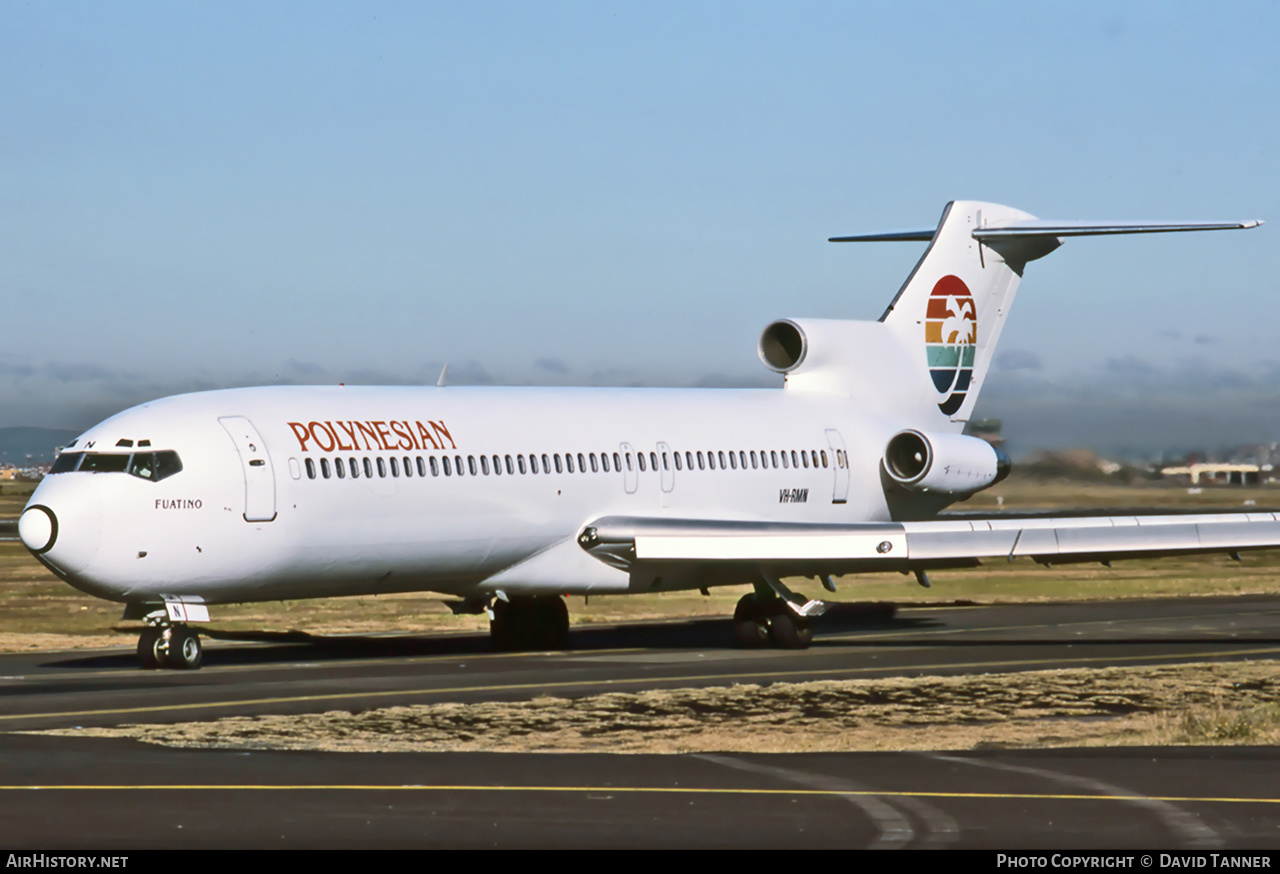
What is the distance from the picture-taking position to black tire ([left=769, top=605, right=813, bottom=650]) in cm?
3019

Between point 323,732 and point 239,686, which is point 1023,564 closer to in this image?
point 239,686

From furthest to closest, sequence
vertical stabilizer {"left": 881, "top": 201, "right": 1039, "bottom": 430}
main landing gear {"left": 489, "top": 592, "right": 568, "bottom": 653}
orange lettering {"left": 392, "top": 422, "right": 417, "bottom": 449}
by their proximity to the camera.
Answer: vertical stabilizer {"left": 881, "top": 201, "right": 1039, "bottom": 430} < main landing gear {"left": 489, "top": 592, "right": 568, "bottom": 653} < orange lettering {"left": 392, "top": 422, "right": 417, "bottom": 449}

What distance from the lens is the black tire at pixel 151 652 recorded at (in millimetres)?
25125

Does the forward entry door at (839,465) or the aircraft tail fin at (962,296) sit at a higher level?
the aircraft tail fin at (962,296)

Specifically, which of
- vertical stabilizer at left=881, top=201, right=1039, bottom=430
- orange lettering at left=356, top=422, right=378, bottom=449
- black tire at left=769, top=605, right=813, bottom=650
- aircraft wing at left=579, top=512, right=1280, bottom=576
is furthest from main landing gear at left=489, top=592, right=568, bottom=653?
vertical stabilizer at left=881, top=201, right=1039, bottom=430

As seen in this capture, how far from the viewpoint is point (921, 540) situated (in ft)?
95.8

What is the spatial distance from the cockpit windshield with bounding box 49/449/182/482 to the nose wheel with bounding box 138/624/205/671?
2072 millimetres

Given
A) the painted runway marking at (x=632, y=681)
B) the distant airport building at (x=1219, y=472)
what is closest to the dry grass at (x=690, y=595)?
the distant airport building at (x=1219, y=472)

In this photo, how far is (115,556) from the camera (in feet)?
79.2

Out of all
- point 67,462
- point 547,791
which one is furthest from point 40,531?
point 547,791

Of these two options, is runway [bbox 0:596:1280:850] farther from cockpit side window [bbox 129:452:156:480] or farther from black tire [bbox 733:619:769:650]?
black tire [bbox 733:619:769:650]

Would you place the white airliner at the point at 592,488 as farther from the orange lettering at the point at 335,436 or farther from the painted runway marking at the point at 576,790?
the painted runway marking at the point at 576,790

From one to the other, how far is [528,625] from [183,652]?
659 cm

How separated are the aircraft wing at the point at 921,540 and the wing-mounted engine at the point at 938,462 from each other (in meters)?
4.85
